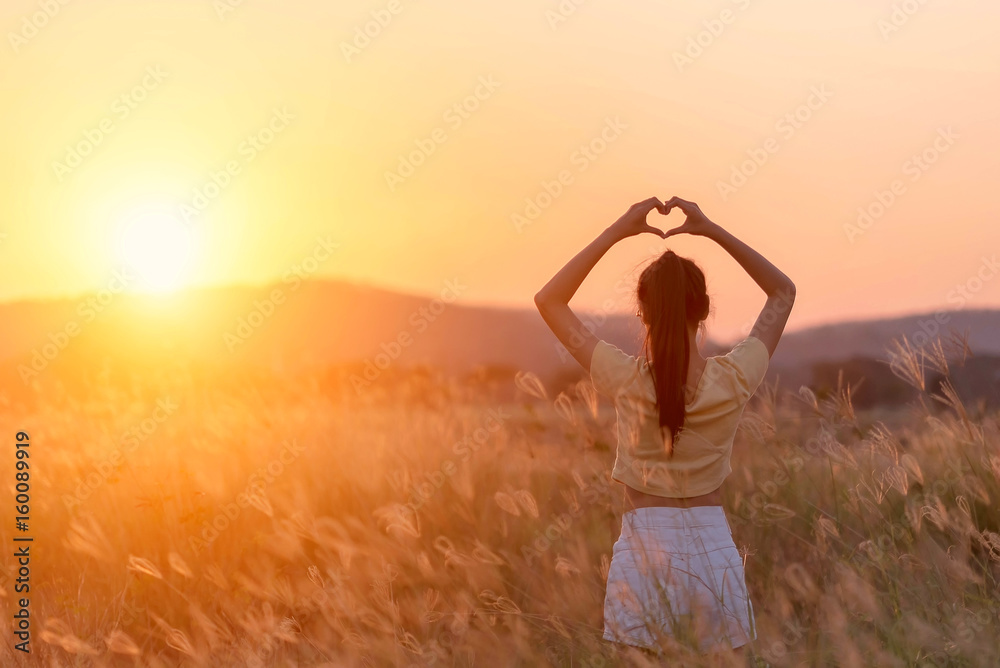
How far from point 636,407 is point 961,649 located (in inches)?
51.8

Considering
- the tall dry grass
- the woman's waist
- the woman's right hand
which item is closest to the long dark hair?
the woman's waist

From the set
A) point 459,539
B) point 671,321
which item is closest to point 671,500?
point 671,321

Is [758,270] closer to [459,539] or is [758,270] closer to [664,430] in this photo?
[664,430]

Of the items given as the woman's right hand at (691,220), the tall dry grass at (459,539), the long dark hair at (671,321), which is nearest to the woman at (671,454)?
the long dark hair at (671,321)

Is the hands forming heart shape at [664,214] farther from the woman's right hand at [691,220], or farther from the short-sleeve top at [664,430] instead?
the short-sleeve top at [664,430]

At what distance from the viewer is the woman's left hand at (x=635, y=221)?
2.78 metres

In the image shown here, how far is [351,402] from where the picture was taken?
30.8 feet

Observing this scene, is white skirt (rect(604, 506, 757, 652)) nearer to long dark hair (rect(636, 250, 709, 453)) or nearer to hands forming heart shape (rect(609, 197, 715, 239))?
long dark hair (rect(636, 250, 709, 453))

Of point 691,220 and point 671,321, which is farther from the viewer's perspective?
point 691,220

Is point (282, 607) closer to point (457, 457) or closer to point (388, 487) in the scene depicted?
point (388, 487)

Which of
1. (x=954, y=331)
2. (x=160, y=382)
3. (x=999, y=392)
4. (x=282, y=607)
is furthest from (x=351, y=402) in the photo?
(x=954, y=331)

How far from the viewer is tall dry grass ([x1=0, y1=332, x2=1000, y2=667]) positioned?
324 cm

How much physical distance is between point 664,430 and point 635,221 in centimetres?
70

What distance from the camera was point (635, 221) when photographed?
9.16 ft
